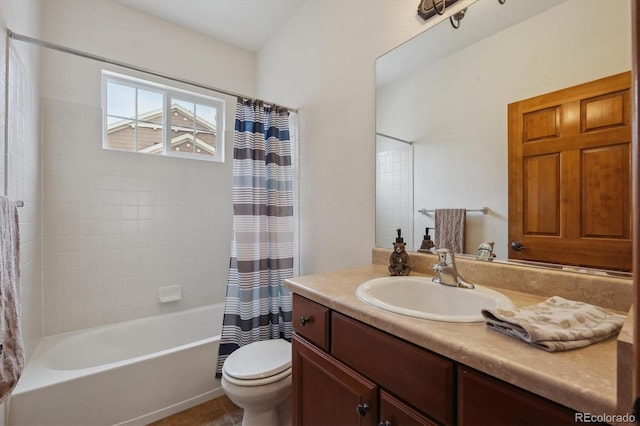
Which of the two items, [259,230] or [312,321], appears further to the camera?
[259,230]

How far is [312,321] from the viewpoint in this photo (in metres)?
1.04

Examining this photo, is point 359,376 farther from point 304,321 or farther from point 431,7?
point 431,7

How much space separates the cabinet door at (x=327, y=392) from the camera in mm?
801

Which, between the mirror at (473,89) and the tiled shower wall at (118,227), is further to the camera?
the tiled shower wall at (118,227)

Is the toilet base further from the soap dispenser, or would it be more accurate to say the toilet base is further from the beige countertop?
the soap dispenser

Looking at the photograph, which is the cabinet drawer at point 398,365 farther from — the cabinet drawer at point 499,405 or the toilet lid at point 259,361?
the toilet lid at point 259,361

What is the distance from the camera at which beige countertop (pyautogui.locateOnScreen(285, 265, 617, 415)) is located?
1.41 feet

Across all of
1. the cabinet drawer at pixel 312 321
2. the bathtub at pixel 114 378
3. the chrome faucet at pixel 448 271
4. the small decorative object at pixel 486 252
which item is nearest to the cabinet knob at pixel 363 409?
the cabinet drawer at pixel 312 321

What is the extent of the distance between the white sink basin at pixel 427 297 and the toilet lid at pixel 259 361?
755 mm

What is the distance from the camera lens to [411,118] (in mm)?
1367

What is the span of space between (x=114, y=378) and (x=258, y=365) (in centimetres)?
78

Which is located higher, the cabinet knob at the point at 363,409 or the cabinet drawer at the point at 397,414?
the cabinet drawer at the point at 397,414

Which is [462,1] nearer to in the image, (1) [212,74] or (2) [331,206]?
(2) [331,206]

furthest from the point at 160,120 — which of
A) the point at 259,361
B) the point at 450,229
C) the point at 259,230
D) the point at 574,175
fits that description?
the point at 574,175
